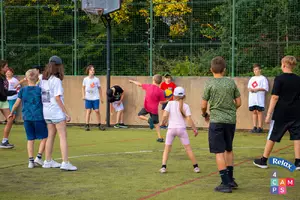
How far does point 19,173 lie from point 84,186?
183 cm

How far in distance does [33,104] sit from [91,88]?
323 inches

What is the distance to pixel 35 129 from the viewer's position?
1194 cm

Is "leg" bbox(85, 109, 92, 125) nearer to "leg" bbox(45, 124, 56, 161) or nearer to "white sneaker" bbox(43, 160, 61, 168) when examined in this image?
"white sneaker" bbox(43, 160, 61, 168)

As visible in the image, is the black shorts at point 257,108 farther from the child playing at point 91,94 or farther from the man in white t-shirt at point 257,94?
the child playing at point 91,94

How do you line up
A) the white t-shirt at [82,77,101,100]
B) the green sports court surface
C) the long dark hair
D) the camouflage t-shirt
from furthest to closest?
the white t-shirt at [82,77,101,100]
the long dark hair
the camouflage t-shirt
the green sports court surface

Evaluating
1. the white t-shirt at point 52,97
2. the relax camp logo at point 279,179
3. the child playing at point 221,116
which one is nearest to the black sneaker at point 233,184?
the child playing at point 221,116

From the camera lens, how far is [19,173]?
11227mm

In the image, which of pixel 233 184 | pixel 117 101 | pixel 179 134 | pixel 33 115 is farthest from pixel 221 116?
pixel 117 101

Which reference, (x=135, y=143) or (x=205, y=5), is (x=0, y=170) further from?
(x=205, y=5)

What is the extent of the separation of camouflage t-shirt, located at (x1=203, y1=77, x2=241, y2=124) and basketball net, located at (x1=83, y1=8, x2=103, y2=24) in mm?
11746

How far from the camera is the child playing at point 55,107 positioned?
11.4m

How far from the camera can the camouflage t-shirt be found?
31.0 feet

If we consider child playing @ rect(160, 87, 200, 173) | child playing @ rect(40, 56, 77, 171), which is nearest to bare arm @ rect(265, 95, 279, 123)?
child playing @ rect(160, 87, 200, 173)

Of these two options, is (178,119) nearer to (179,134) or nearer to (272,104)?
(179,134)
